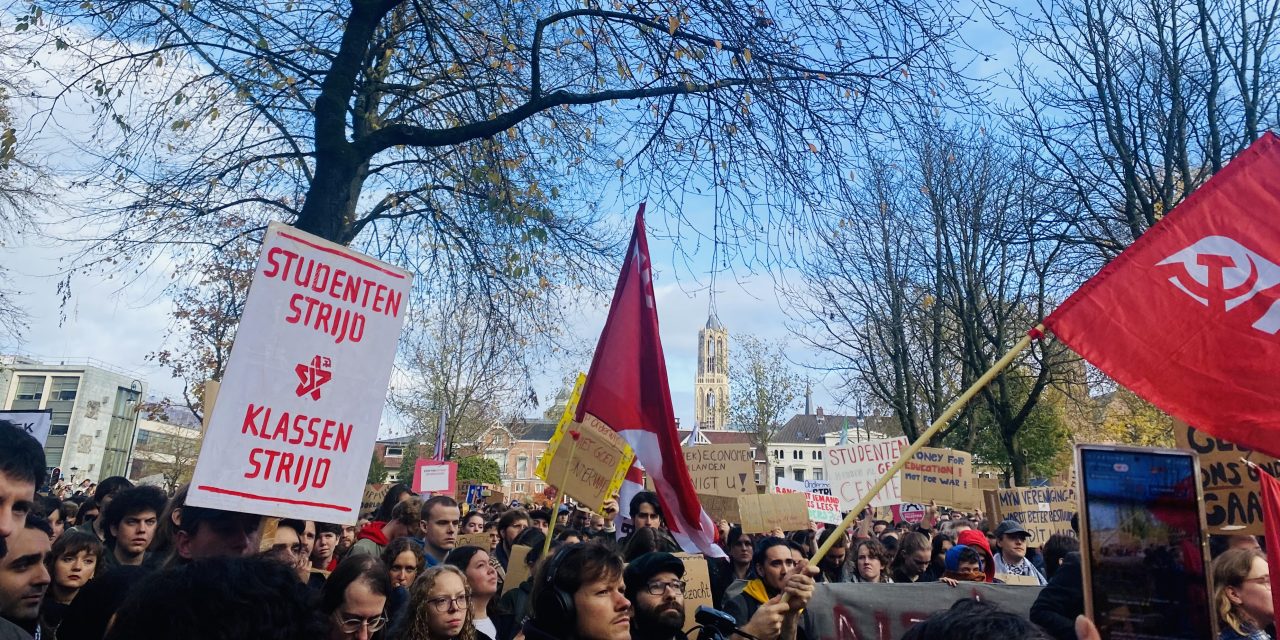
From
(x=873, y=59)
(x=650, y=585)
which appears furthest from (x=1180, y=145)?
(x=650, y=585)

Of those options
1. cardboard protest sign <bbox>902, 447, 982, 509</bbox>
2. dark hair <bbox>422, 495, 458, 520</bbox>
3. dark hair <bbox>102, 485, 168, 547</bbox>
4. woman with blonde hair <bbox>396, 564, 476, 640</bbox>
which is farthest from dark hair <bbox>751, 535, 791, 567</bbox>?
cardboard protest sign <bbox>902, 447, 982, 509</bbox>

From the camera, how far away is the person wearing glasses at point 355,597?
12.7 ft

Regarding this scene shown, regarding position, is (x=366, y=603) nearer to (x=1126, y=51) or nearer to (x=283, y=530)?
(x=283, y=530)

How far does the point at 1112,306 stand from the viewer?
3.71 meters

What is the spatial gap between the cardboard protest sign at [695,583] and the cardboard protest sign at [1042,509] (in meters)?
6.93

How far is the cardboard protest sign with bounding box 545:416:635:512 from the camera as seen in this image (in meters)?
6.85

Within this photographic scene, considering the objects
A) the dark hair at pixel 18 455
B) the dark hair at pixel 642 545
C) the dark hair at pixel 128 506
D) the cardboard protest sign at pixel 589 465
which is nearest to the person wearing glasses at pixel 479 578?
the dark hair at pixel 642 545

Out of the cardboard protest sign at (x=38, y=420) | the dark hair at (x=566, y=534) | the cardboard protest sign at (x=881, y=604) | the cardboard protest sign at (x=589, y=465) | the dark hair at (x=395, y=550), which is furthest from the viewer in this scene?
the cardboard protest sign at (x=38, y=420)

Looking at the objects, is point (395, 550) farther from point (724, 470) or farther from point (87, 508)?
point (724, 470)

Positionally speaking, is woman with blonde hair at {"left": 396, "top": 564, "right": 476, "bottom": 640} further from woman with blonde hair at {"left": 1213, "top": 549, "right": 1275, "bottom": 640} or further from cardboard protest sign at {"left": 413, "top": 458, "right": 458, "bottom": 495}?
cardboard protest sign at {"left": 413, "top": 458, "right": 458, "bottom": 495}

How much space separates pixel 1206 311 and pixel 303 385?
3.46m

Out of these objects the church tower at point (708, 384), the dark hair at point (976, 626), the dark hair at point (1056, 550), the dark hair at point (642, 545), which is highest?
the church tower at point (708, 384)

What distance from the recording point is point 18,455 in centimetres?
264

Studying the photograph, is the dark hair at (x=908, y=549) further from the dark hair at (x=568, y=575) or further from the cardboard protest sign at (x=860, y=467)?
the cardboard protest sign at (x=860, y=467)
